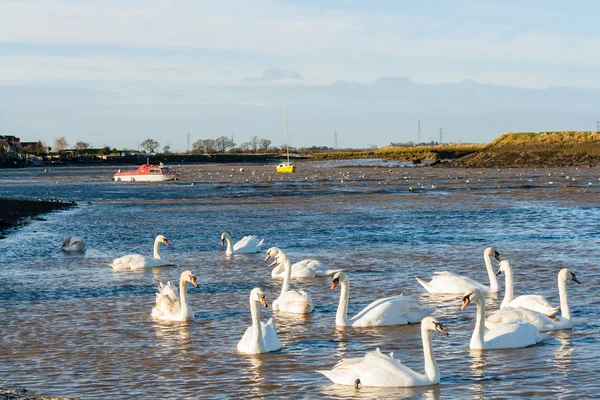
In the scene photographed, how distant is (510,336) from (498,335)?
0.18 metres

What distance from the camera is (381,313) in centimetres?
1499

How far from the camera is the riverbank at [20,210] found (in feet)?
117

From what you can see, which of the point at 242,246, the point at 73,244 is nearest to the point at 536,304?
the point at 242,246

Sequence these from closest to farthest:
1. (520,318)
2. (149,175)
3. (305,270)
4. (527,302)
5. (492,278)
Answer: (520,318)
(527,302)
(492,278)
(305,270)
(149,175)

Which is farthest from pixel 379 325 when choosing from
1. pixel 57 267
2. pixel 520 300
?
pixel 57 267

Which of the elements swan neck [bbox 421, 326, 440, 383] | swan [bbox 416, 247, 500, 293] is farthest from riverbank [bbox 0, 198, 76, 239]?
swan neck [bbox 421, 326, 440, 383]

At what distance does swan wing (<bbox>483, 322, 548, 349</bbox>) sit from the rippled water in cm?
20

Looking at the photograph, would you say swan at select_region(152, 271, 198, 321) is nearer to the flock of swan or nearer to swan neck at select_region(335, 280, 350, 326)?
the flock of swan

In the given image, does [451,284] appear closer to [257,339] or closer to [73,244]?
[257,339]

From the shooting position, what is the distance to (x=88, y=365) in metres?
13.1

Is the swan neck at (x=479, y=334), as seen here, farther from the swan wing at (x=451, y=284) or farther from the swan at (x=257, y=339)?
the swan wing at (x=451, y=284)

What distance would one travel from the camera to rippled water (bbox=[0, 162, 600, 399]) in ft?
39.3

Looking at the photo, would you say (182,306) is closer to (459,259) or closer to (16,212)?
(459,259)

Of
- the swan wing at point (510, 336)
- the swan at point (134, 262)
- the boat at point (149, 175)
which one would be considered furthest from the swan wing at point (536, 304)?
the boat at point (149, 175)
